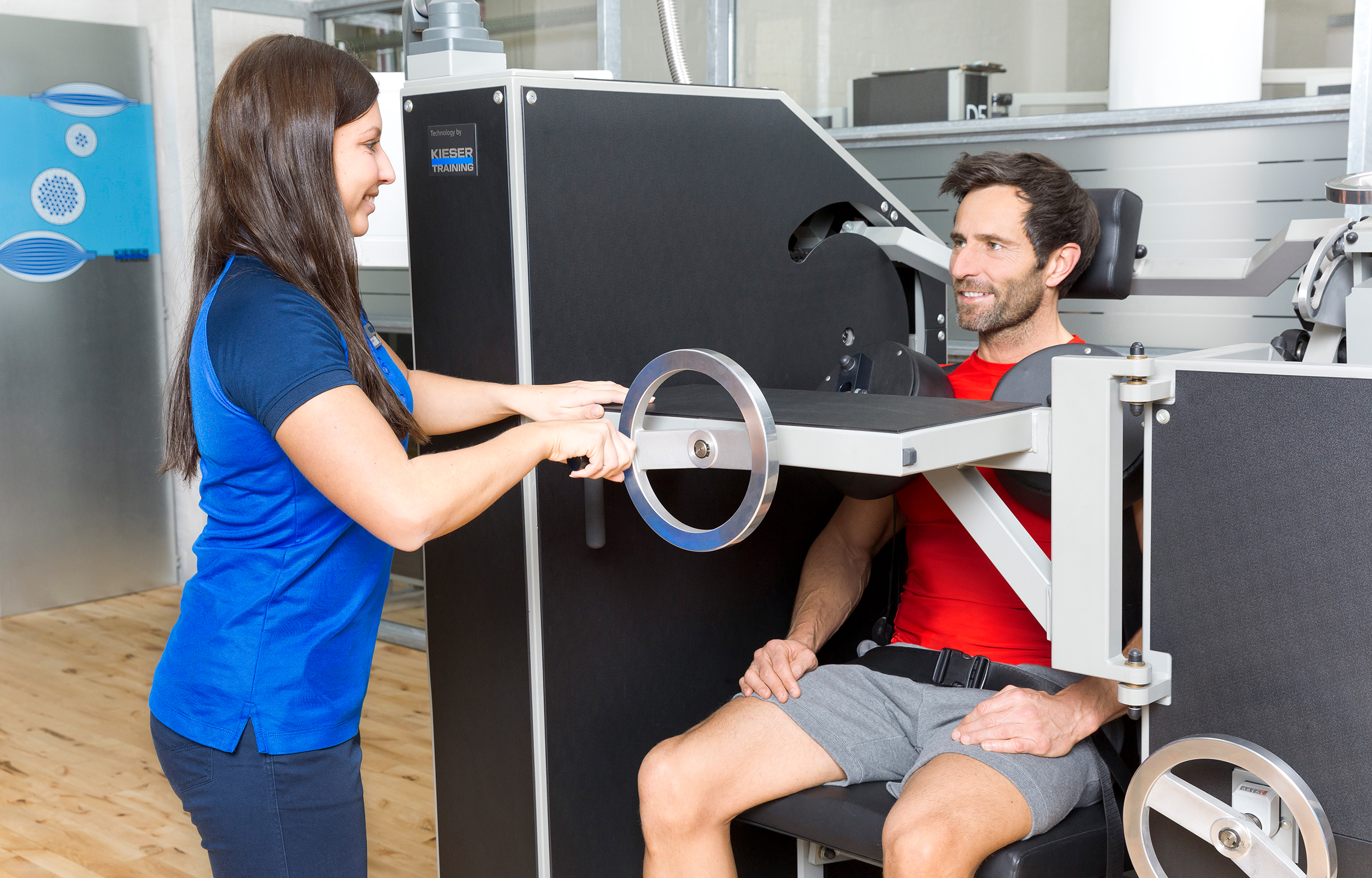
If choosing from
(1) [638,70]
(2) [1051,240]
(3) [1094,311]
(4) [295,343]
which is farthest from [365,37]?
(4) [295,343]

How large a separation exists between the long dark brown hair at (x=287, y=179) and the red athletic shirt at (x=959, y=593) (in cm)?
86

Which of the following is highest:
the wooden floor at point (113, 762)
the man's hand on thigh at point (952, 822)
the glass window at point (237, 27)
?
the glass window at point (237, 27)

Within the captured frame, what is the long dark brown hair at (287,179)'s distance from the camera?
1.26 meters

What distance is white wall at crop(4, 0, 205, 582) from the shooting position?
4219 mm

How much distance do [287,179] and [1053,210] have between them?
1.15 metres

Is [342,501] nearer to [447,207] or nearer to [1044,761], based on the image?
[447,207]

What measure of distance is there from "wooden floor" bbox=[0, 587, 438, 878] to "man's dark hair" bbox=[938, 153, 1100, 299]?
159 centimetres

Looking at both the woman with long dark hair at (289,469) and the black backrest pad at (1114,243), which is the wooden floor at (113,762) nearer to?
the woman with long dark hair at (289,469)

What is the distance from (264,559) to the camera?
1.29 meters

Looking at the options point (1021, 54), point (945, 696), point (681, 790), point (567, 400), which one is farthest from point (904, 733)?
point (1021, 54)

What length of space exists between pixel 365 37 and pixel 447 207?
2.68m

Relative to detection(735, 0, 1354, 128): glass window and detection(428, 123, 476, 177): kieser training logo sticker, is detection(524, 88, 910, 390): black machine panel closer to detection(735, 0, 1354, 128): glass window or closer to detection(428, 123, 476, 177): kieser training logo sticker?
detection(428, 123, 476, 177): kieser training logo sticker

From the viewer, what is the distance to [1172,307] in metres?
2.52

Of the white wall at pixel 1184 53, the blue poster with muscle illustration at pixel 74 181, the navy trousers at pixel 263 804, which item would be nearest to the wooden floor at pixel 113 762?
the navy trousers at pixel 263 804
